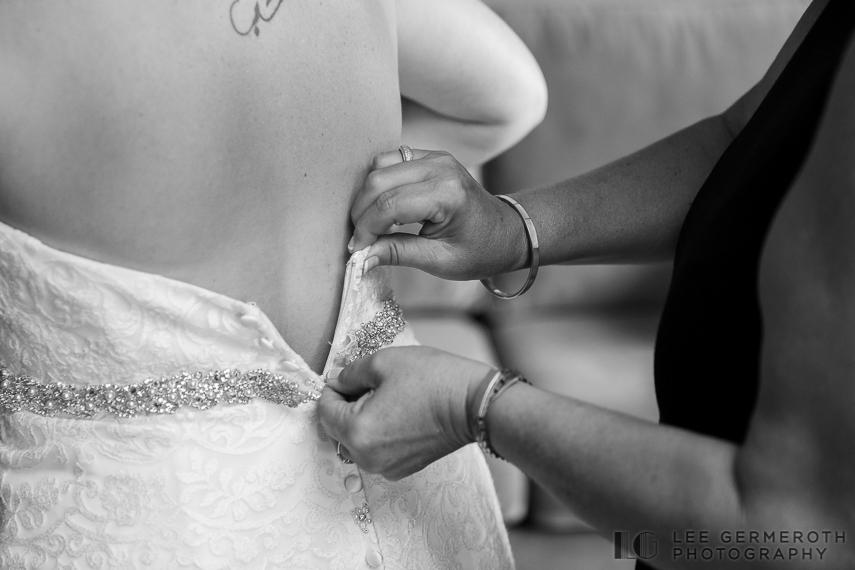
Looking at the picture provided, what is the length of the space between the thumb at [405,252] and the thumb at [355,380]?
0.32 feet

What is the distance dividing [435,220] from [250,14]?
10.2 inches

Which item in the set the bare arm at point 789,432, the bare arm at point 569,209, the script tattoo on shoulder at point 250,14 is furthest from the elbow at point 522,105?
the bare arm at point 789,432

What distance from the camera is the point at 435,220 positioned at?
80cm

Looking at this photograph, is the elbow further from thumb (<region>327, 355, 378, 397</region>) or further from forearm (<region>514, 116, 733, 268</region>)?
thumb (<region>327, 355, 378, 397</region>)

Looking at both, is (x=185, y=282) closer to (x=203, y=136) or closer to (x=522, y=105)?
(x=203, y=136)

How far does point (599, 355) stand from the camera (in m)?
1.93

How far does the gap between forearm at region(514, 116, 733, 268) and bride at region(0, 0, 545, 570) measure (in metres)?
0.27

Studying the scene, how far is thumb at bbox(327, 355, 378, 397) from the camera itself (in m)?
0.71

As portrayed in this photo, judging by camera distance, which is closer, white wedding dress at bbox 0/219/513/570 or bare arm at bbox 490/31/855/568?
bare arm at bbox 490/31/855/568

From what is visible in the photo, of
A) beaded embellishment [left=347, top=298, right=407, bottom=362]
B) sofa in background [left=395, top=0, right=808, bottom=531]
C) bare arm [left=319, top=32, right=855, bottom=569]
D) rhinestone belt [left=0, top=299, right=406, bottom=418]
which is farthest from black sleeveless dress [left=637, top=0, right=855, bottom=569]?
sofa in background [left=395, top=0, right=808, bottom=531]

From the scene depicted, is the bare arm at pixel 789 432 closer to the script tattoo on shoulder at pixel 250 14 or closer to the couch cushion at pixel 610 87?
the script tattoo on shoulder at pixel 250 14

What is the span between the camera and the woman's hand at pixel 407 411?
68 cm

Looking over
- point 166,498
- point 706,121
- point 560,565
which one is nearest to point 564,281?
point 560,565

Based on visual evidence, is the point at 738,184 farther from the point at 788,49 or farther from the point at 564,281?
the point at 564,281
